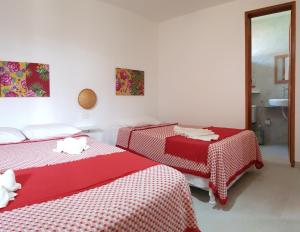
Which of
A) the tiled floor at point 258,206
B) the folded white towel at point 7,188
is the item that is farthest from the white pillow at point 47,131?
the tiled floor at point 258,206

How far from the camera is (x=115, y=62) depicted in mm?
3633

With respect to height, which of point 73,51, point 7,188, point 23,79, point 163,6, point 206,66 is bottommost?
point 7,188

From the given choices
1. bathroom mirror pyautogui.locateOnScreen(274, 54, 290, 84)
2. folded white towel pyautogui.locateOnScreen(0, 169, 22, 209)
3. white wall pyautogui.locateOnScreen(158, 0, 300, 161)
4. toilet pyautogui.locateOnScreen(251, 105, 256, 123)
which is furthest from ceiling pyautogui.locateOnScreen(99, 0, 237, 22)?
folded white towel pyautogui.locateOnScreen(0, 169, 22, 209)

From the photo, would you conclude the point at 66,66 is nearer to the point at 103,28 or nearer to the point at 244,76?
the point at 103,28

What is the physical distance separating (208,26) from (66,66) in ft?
7.88

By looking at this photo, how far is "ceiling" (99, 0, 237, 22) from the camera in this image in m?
3.45

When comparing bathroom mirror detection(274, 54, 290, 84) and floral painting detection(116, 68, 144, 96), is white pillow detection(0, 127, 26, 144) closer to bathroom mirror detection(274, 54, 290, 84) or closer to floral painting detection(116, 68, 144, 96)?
floral painting detection(116, 68, 144, 96)

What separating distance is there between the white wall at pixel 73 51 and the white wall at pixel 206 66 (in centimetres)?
47

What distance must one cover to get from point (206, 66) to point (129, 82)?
136cm

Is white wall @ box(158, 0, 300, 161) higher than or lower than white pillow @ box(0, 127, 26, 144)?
higher

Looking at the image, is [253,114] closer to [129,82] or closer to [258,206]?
[129,82]

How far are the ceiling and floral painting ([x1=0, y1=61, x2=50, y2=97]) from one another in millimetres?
1566

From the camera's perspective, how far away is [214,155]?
2072mm

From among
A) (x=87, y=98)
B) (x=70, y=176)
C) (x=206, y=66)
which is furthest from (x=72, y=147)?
(x=206, y=66)
